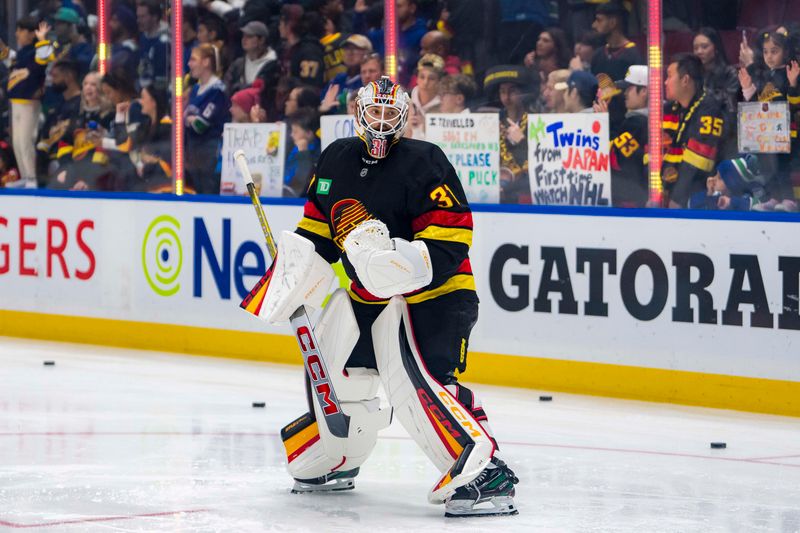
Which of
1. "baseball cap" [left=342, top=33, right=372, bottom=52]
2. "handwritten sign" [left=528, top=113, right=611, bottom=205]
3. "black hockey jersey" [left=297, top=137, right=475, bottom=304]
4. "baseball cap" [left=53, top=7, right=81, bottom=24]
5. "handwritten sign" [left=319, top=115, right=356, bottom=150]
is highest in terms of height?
"baseball cap" [left=53, top=7, right=81, bottom=24]

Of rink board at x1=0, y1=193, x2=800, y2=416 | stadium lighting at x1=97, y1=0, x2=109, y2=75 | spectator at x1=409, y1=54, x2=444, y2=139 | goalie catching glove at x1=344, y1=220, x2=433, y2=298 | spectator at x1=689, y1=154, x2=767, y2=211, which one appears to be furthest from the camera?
stadium lighting at x1=97, y1=0, x2=109, y2=75

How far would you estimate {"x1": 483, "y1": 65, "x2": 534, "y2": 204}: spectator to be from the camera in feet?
28.3

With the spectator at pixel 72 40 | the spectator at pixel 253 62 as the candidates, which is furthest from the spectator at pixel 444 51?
the spectator at pixel 72 40

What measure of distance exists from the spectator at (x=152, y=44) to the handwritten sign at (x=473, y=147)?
2210mm

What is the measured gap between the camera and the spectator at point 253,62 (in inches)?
385

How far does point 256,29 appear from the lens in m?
9.86

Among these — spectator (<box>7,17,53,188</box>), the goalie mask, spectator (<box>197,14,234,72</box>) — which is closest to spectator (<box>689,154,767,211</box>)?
the goalie mask

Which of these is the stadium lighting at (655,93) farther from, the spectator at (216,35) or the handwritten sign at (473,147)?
the spectator at (216,35)

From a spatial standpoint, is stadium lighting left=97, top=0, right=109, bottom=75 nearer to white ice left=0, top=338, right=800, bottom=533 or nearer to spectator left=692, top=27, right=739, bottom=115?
white ice left=0, top=338, right=800, bottom=533

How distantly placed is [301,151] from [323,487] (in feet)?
14.8

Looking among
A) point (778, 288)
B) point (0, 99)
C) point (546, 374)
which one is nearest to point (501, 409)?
point (546, 374)

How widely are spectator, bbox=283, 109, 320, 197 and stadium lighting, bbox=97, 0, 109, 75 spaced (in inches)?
66.7

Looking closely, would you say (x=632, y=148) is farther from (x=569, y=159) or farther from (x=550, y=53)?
(x=550, y=53)

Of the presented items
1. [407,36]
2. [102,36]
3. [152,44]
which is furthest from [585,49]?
[102,36]
